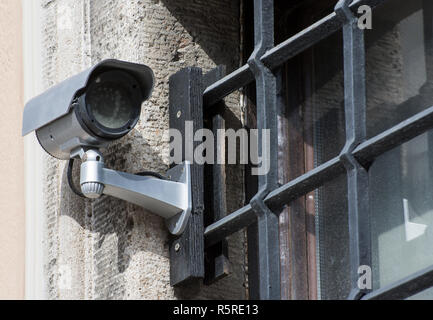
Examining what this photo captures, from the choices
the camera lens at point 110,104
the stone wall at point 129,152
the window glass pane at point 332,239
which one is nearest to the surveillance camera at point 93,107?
the camera lens at point 110,104

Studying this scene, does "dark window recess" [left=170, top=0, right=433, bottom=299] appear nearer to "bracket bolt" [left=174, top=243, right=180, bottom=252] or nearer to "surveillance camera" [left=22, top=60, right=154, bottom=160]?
"bracket bolt" [left=174, top=243, right=180, bottom=252]

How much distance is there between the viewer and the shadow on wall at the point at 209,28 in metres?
4.70

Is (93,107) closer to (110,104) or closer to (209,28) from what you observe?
(110,104)

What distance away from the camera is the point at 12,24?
5.04 m

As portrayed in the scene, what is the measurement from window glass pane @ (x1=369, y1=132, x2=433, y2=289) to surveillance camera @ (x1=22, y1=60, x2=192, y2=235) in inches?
19.5

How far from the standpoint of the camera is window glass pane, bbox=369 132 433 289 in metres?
4.29

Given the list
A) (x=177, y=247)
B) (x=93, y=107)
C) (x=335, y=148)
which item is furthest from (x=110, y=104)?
(x=335, y=148)

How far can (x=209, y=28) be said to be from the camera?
4754mm

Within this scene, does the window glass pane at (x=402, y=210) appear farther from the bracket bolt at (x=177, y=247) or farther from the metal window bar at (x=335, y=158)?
the bracket bolt at (x=177, y=247)

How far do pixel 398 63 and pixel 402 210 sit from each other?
15.7 inches
